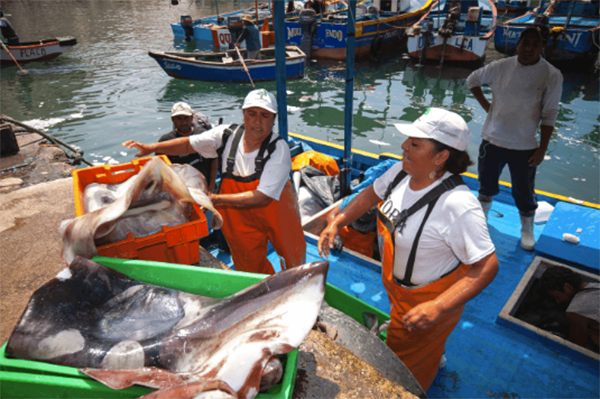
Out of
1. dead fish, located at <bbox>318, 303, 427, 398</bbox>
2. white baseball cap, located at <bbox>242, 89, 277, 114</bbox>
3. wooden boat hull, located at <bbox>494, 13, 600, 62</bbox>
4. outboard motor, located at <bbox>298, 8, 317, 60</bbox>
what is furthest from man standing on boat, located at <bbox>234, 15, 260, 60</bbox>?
dead fish, located at <bbox>318, 303, 427, 398</bbox>

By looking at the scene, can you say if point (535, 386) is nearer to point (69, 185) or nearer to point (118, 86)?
point (69, 185)

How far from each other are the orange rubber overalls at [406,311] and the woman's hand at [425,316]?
0.91ft

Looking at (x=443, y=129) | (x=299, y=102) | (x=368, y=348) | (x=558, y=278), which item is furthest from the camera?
(x=299, y=102)

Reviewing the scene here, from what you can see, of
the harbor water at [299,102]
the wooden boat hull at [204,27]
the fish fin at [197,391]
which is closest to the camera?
the fish fin at [197,391]

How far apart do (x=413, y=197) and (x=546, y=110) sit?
2.66 meters

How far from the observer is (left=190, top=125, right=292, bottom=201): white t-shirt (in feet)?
9.46

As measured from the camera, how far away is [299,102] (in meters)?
13.8

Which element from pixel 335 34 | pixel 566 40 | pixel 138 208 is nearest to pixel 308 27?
pixel 335 34

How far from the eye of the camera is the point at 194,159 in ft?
14.9

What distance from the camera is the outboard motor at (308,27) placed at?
17.1 metres

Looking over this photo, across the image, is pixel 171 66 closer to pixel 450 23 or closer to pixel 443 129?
pixel 450 23

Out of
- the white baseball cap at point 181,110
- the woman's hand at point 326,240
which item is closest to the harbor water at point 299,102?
the white baseball cap at point 181,110

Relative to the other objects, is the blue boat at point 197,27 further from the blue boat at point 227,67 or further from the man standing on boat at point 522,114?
the man standing on boat at point 522,114

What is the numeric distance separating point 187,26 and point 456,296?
25951mm
